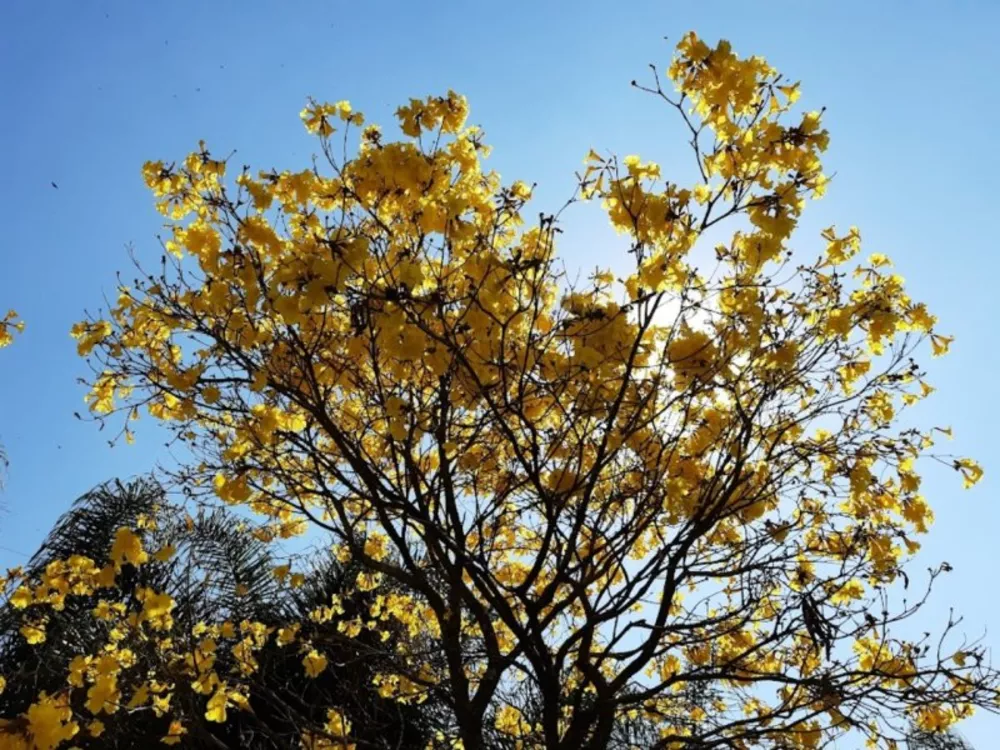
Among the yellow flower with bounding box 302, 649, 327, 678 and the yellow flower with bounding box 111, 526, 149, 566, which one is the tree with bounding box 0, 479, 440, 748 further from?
the yellow flower with bounding box 111, 526, 149, 566

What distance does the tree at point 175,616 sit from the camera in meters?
5.65

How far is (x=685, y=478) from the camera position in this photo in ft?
13.0

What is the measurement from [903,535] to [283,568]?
3.68 meters

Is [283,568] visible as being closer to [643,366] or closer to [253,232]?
[253,232]

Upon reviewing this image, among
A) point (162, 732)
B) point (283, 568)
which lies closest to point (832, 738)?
point (283, 568)

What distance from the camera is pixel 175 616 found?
7.30 metres

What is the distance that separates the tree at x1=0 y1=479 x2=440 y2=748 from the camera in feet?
18.5

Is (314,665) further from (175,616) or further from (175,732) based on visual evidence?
(175,616)

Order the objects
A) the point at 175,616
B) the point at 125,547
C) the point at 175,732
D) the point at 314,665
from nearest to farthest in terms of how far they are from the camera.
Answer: the point at 125,547 < the point at 175,732 < the point at 314,665 < the point at 175,616

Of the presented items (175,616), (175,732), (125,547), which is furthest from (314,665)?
(175,616)

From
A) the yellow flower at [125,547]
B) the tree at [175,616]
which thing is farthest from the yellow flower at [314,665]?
the yellow flower at [125,547]

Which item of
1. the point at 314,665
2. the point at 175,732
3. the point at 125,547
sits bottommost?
the point at 175,732

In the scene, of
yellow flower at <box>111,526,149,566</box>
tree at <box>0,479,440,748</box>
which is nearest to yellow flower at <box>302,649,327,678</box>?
tree at <box>0,479,440,748</box>

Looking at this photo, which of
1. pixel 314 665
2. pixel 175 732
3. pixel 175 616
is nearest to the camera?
pixel 175 732
